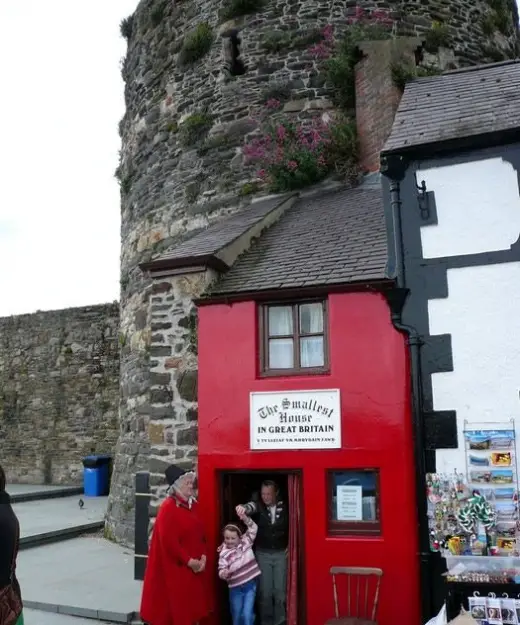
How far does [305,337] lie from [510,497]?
8.63ft

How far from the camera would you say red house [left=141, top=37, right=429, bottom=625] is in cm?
672

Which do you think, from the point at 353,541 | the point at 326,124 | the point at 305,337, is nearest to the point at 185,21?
the point at 326,124

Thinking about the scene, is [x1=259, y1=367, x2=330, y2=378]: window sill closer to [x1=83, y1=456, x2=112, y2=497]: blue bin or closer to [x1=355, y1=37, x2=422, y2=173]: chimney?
[x1=355, y1=37, x2=422, y2=173]: chimney

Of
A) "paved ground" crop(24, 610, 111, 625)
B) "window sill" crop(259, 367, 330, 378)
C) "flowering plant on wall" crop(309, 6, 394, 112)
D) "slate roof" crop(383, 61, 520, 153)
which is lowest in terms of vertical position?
"paved ground" crop(24, 610, 111, 625)

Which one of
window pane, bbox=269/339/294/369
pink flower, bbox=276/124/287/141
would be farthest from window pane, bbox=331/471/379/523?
pink flower, bbox=276/124/287/141

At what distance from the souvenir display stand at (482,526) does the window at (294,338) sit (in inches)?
69.6

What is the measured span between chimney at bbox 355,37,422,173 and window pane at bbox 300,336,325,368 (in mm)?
4451

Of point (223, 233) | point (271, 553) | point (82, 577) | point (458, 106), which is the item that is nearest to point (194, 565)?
point (271, 553)

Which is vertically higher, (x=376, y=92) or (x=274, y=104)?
(x=274, y=104)

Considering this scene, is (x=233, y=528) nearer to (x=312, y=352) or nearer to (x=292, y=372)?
(x=292, y=372)

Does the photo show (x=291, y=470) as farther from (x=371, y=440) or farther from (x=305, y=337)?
(x=305, y=337)

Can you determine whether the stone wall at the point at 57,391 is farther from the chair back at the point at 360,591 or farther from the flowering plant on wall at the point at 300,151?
the chair back at the point at 360,591

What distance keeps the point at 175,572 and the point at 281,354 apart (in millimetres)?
2541

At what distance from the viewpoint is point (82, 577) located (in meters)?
9.20
